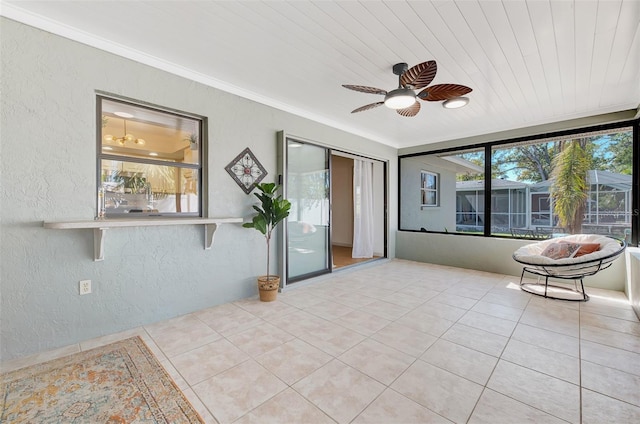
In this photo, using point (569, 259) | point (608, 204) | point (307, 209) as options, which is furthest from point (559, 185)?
point (307, 209)

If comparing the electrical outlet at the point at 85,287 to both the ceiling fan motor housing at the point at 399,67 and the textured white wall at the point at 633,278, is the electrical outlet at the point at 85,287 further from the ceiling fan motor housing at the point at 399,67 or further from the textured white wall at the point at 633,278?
the textured white wall at the point at 633,278

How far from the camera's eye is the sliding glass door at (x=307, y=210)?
390 cm

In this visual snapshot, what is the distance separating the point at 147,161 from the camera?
108 inches

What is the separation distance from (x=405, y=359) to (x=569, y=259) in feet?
9.15

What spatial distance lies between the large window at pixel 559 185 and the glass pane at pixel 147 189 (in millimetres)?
4762

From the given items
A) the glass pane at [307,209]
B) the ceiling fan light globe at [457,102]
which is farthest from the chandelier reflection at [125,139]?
the ceiling fan light globe at [457,102]

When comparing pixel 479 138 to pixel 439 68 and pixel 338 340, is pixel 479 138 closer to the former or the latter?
pixel 439 68

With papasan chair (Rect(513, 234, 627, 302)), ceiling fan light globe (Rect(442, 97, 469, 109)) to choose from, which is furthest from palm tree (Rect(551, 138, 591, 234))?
ceiling fan light globe (Rect(442, 97, 469, 109))

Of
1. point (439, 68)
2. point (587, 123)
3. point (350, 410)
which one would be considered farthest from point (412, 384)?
point (587, 123)

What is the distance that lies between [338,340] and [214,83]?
3.01 meters

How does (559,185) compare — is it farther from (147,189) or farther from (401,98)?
(147,189)

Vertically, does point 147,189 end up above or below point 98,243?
above

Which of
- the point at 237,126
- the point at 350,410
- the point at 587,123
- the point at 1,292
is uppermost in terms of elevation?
the point at 587,123

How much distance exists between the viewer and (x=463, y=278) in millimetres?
4391
